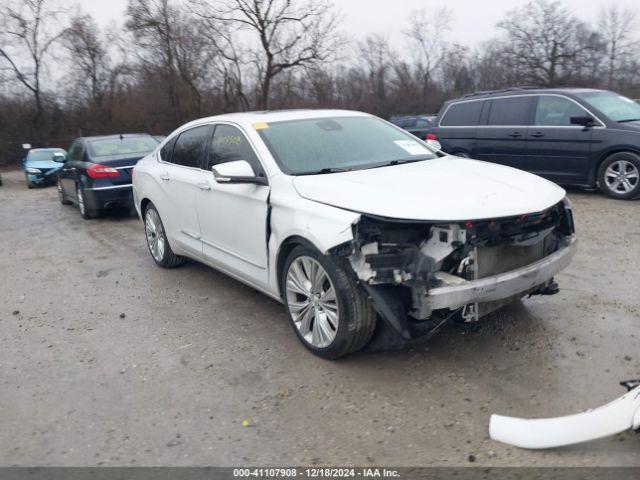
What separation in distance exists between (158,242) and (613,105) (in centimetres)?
749

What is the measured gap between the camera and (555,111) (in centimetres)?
941

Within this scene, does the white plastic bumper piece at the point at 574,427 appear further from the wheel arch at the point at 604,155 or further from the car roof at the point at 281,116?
the wheel arch at the point at 604,155

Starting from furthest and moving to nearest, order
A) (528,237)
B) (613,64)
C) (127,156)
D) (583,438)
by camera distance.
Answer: (613,64) → (127,156) → (528,237) → (583,438)

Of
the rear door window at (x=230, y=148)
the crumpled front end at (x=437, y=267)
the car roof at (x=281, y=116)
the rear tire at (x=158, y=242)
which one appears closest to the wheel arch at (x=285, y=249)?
the crumpled front end at (x=437, y=267)

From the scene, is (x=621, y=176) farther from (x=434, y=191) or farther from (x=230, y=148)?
(x=230, y=148)

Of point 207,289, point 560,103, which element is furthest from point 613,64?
point 207,289

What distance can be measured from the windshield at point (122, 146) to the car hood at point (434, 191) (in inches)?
289

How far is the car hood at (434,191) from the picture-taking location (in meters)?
3.40

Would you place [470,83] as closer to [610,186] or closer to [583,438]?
[610,186]

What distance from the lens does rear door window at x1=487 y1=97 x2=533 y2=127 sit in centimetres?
980

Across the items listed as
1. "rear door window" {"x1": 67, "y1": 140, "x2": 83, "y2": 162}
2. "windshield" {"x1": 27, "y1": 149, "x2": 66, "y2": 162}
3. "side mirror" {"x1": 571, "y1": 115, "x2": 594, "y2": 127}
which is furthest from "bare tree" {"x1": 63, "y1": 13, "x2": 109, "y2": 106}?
"side mirror" {"x1": 571, "y1": 115, "x2": 594, "y2": 127}

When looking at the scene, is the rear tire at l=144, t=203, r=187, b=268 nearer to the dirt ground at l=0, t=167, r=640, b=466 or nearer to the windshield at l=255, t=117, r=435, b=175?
the dirt ground at l=0, t=167, r=640, b=466

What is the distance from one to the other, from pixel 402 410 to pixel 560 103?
25.2ft

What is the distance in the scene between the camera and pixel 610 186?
894 centimetres
